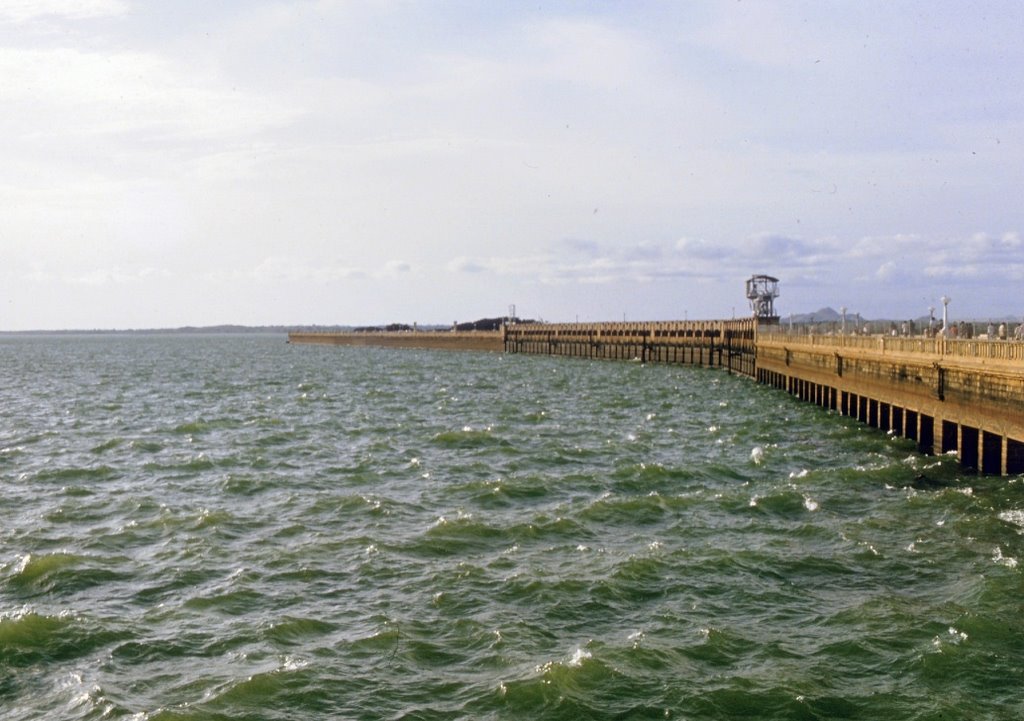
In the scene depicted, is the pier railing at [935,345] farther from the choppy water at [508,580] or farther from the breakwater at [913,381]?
the choppy water at [508,580]

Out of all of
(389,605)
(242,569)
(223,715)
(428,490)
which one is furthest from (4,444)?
(223,715)

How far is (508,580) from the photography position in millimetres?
18141

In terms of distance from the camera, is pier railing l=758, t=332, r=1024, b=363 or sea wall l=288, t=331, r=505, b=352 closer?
pier railing l=758, t=332, r=1024, b=363

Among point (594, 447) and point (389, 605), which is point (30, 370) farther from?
point (389, 605)

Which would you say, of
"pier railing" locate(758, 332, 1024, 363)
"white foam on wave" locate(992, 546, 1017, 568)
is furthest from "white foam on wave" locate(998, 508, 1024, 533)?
"pier railing" locate(758, 332, 1024, 363)

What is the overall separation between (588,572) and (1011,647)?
6.78 meters

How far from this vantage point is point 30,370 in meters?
104

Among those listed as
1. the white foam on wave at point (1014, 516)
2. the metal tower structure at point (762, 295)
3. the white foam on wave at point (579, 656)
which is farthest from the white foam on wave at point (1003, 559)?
the metal tower structure at point (762, 295)

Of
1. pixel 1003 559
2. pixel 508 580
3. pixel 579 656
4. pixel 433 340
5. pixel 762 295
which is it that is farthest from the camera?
pixel 433 340

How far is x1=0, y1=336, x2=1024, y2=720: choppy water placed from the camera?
44.1 ft

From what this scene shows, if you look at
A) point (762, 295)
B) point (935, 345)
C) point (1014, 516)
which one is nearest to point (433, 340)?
point (762, 295)

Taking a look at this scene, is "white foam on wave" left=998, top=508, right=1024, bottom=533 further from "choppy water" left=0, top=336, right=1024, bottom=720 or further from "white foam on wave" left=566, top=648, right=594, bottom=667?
"white foam on wave" left=566, top=648, right=594, bottom=667

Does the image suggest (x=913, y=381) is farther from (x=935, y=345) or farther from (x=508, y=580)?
(x=508, y=580)

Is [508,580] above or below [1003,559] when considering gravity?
below
